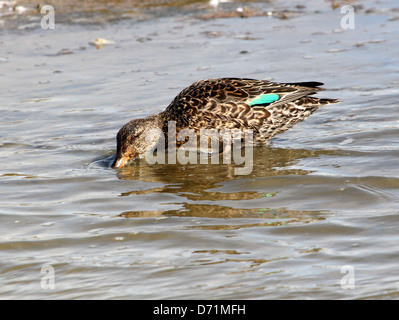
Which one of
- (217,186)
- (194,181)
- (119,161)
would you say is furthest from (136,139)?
(217,186)

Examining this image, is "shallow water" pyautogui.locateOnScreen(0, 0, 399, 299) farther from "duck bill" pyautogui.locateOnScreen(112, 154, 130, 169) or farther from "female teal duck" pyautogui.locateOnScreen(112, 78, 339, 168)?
"female teal duck" pyautogui.locateOnScreen(112, 78, 339, 168)

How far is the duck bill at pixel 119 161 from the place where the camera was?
300 inches

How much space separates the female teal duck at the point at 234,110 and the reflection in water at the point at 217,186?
0.85 feet

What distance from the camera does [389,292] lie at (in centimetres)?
449

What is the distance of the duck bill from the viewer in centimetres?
762

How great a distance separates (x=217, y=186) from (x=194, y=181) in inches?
13.3

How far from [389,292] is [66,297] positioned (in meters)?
2.14

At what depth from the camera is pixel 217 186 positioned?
6.86 metres

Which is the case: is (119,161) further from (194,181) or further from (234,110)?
(234,110)

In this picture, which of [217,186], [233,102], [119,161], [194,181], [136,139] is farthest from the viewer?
[136,139]

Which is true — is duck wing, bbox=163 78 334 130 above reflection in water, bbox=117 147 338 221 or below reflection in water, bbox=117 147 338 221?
above

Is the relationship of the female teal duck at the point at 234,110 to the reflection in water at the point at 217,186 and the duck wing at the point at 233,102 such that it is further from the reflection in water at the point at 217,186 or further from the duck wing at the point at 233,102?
the reflection in water at the point at 217,186

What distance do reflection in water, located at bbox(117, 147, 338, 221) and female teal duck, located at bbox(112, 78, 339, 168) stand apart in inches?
10.2

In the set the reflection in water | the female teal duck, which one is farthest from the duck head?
the reflection in water
